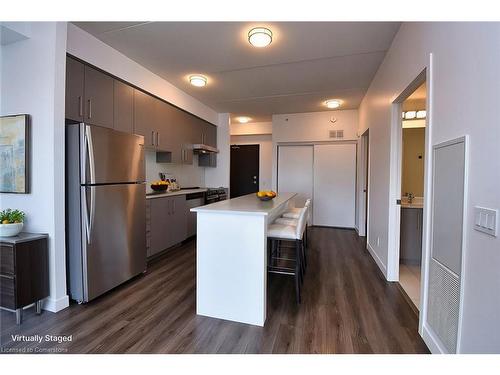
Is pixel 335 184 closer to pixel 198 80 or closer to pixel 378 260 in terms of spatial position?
pixel 378 260

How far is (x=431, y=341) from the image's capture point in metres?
1.64

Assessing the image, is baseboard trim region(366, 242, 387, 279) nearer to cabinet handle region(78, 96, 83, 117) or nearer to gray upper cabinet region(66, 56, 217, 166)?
gray upper cabinet region(66, 56, 217, 166)

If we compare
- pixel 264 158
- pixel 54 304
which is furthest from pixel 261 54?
pixel 264 158

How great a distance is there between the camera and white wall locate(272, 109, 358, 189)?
17.7ft

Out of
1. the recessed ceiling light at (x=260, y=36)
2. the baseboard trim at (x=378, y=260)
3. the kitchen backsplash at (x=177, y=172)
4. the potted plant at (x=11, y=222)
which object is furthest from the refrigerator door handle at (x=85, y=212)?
the baseboard trim at (x=378, y=260)

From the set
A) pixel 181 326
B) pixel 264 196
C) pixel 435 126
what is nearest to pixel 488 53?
pixel 435 126

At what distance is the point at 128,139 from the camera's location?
2680 mm

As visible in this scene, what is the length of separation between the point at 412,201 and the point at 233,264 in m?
2.74

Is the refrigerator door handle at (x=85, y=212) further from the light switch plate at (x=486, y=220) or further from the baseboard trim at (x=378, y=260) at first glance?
the baseboard trim at (x=378, y=260)

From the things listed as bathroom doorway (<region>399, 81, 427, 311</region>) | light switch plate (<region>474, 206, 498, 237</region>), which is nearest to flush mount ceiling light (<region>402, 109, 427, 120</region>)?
bathroom doorway (<region>399, 81, 427, 311</region>)

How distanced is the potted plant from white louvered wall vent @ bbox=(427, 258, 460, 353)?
3110 mm

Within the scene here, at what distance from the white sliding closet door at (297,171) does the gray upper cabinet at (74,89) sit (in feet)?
13.9
